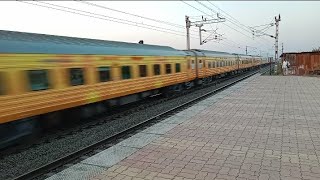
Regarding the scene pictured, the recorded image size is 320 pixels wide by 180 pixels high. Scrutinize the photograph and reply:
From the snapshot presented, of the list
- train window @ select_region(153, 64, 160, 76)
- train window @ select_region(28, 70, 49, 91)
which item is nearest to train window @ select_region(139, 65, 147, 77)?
train window @ select_region(153, 64, 160, 76)

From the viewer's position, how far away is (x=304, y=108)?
1261 cm

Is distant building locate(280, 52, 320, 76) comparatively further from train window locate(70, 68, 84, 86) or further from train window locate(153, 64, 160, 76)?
train window locate(70, 68, 84, 86)

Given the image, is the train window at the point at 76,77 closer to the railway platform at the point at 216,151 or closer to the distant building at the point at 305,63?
the railway platform at the point at 216,151

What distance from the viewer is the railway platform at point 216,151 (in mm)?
5809

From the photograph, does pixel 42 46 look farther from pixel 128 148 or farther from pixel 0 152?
pixel 128 148

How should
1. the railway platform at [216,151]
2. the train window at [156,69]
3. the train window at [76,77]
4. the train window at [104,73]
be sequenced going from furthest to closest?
the train window at [156,69], the train window at [104,73], the train window at [76,77], the railway platform at [216,151]

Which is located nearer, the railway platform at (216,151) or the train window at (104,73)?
the railway platform at (216,151)

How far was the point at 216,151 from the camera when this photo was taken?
7059 millimetres

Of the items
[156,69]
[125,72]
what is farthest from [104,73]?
[156,69]

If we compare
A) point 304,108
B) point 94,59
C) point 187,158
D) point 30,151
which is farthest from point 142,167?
point 304,108

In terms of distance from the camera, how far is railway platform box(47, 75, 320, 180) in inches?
229

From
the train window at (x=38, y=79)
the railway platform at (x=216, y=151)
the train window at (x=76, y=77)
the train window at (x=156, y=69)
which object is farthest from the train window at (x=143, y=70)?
the train window at (x=38, y=79)

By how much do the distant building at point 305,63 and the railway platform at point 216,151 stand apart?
92.7ft

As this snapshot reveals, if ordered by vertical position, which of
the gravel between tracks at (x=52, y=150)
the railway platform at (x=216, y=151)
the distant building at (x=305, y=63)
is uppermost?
the distant building at (x=305, y=63)
